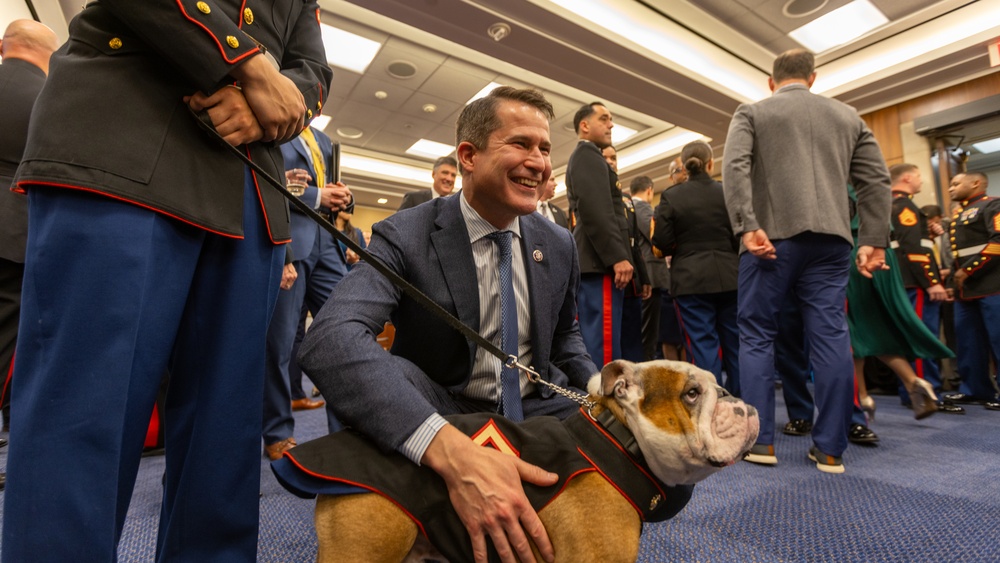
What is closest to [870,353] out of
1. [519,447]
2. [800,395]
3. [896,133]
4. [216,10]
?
[800,395]

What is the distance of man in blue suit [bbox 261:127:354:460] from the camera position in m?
2.19

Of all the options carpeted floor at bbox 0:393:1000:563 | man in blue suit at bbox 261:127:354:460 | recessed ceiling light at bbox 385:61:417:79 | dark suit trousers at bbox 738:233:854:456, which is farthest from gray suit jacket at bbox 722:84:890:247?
recessed ceiling light at bbox 385:61:417:79

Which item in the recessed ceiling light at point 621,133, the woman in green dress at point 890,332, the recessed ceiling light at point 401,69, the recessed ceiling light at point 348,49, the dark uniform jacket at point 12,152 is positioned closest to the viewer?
the dark uniform jacket at point 12,152

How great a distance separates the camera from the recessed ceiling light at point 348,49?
19.3 ft

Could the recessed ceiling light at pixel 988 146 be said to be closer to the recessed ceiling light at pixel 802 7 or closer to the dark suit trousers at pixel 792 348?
the recessed ceiling light at pixel 802 7

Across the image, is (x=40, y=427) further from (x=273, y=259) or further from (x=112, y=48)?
(x=112, y=48)

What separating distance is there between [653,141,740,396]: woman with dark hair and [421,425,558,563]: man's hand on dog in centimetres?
281

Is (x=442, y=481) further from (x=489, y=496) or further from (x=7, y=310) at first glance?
(x=7, y=310)

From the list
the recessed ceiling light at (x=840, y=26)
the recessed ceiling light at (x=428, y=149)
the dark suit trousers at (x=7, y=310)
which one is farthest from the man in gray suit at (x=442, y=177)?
the recessed ceiling light at (x=428, y=149)

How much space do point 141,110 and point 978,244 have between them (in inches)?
230

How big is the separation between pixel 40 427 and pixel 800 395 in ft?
11.6

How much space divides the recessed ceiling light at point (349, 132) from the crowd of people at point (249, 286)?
665 cm

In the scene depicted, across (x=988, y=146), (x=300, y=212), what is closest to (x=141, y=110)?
(x=300, y=212)

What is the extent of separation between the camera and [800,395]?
3.11m
